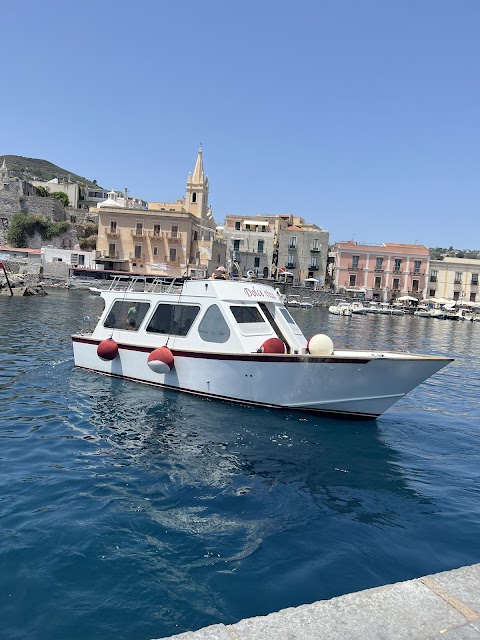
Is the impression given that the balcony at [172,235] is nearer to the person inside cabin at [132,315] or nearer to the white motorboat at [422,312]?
the white motorboat at [422,312]

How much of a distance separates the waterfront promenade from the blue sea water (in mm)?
1579

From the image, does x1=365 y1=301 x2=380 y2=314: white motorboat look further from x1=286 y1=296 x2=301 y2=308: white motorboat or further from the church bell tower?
the church bell tower

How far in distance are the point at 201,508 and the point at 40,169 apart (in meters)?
184

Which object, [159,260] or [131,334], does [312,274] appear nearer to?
[159,260]

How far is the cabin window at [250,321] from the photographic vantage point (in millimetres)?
12828

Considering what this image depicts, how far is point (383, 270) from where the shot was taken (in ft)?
276

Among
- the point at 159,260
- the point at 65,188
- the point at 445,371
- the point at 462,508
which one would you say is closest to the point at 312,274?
the point at 159,260

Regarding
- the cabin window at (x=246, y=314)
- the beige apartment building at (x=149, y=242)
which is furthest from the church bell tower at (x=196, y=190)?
the cabin window at (x=246, y=314)

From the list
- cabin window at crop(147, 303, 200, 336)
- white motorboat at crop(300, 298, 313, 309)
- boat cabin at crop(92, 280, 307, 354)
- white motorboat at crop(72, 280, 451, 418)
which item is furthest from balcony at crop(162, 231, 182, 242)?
cabin window at crop(147, 303, 200, 336)

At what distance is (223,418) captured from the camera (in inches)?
457

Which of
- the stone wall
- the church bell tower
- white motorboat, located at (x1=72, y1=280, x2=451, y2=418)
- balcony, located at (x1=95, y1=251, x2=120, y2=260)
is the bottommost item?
white motorboat, located at (x1=72, y1=280, x2=451, y2=418)

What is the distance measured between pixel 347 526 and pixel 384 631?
142 inches

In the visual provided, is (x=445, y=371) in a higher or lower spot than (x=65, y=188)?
lower

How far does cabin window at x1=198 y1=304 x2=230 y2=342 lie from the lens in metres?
12.6
